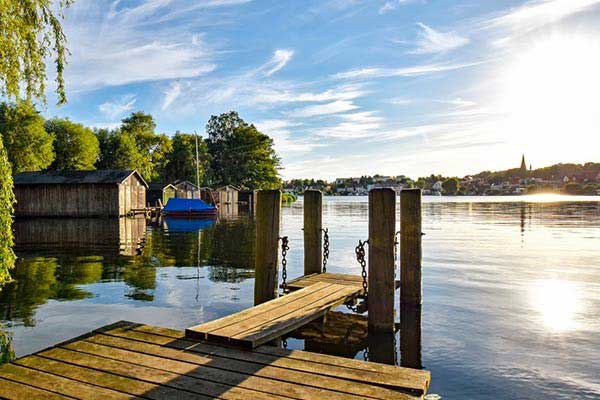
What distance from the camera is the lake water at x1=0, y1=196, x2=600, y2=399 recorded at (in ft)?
27.6

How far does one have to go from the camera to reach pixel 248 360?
6.32 meters

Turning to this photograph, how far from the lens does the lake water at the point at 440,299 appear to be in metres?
8.42

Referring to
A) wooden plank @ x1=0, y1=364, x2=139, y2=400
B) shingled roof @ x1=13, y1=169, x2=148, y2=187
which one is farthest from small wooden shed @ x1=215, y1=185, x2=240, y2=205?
wooden plank @ x1=0, y1=364, x2=139, y2=400

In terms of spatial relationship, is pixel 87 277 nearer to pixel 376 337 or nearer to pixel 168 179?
pixel 376 337

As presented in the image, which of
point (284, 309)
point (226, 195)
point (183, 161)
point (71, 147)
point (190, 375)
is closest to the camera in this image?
point (190, 375)

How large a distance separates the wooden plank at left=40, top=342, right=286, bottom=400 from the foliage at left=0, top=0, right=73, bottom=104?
7.25 m

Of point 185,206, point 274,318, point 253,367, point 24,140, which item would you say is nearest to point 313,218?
point 274,318

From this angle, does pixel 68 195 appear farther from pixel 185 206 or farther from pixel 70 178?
pixel 185 206

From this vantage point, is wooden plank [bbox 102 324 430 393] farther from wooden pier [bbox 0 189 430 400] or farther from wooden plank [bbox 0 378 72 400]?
wooden plank [bbox 0 378 72 400]

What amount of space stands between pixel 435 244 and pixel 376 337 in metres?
18.5

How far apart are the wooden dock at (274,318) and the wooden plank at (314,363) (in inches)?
6.5

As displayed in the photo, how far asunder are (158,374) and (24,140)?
69432 mm

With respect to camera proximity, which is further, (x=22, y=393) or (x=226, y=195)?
(x=226, y=195)

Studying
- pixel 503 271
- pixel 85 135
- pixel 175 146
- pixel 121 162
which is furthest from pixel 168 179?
pixel 503 271
